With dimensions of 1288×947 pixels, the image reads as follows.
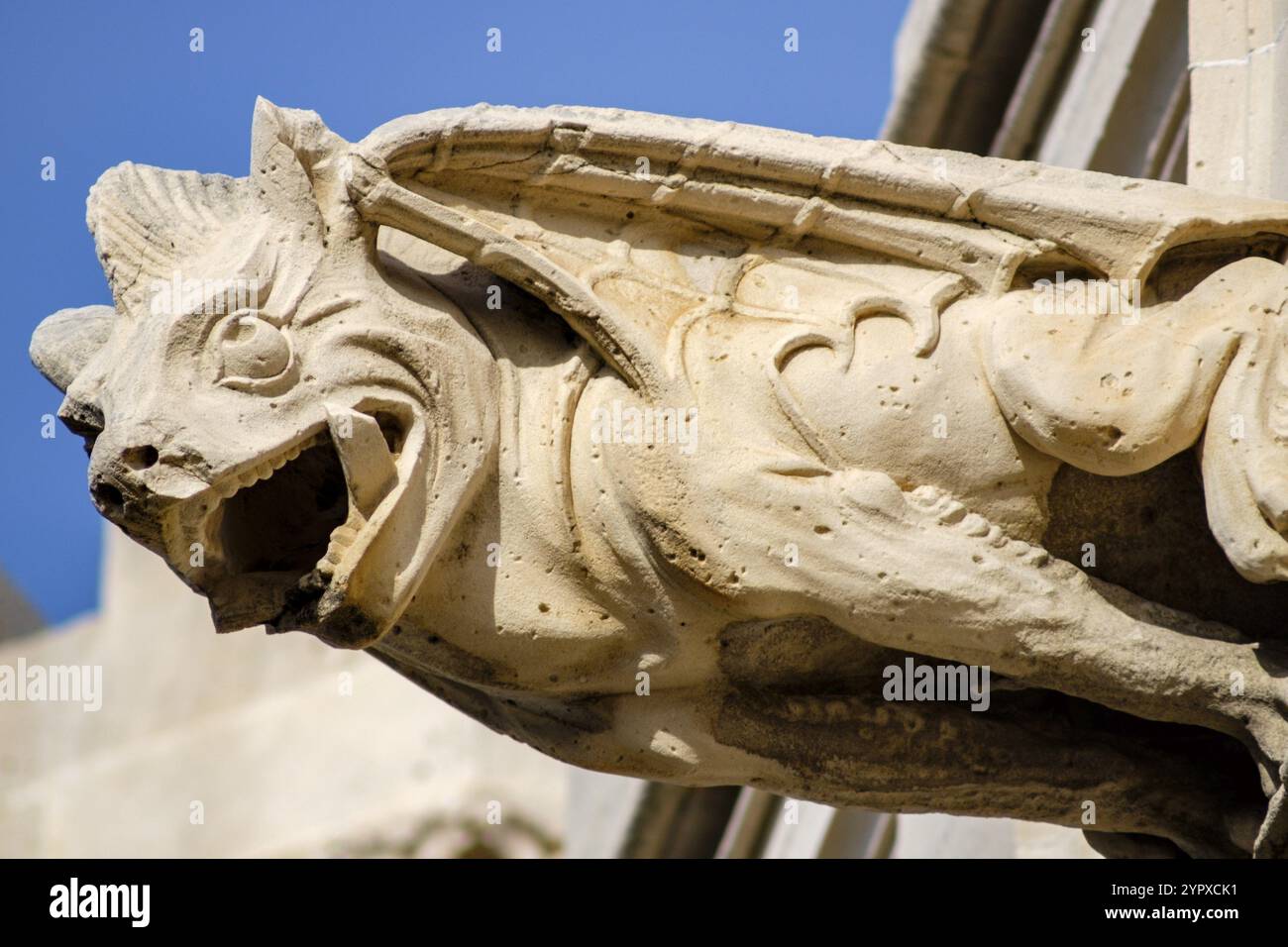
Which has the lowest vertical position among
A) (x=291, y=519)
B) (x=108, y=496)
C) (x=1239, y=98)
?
(x=291, y=519)

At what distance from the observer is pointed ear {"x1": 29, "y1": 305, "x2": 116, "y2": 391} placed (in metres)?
2.78

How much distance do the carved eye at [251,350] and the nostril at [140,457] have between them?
0.12m

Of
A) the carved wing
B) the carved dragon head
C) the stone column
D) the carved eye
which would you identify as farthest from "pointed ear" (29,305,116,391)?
the stone column

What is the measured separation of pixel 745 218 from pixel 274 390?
614 mm

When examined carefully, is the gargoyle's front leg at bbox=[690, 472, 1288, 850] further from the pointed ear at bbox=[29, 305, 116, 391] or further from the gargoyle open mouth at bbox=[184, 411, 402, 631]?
the pointed ear at bbox=[29, 305, 116, 391]

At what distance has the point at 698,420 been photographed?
2701 mm

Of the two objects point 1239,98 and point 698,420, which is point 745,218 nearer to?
point 698,420

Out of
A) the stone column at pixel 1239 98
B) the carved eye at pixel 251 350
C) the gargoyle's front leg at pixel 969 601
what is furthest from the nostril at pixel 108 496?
the stone column at pixel 1239 98

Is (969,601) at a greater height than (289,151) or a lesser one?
lesser

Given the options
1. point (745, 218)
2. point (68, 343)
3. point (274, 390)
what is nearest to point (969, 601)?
point (745, 218)
